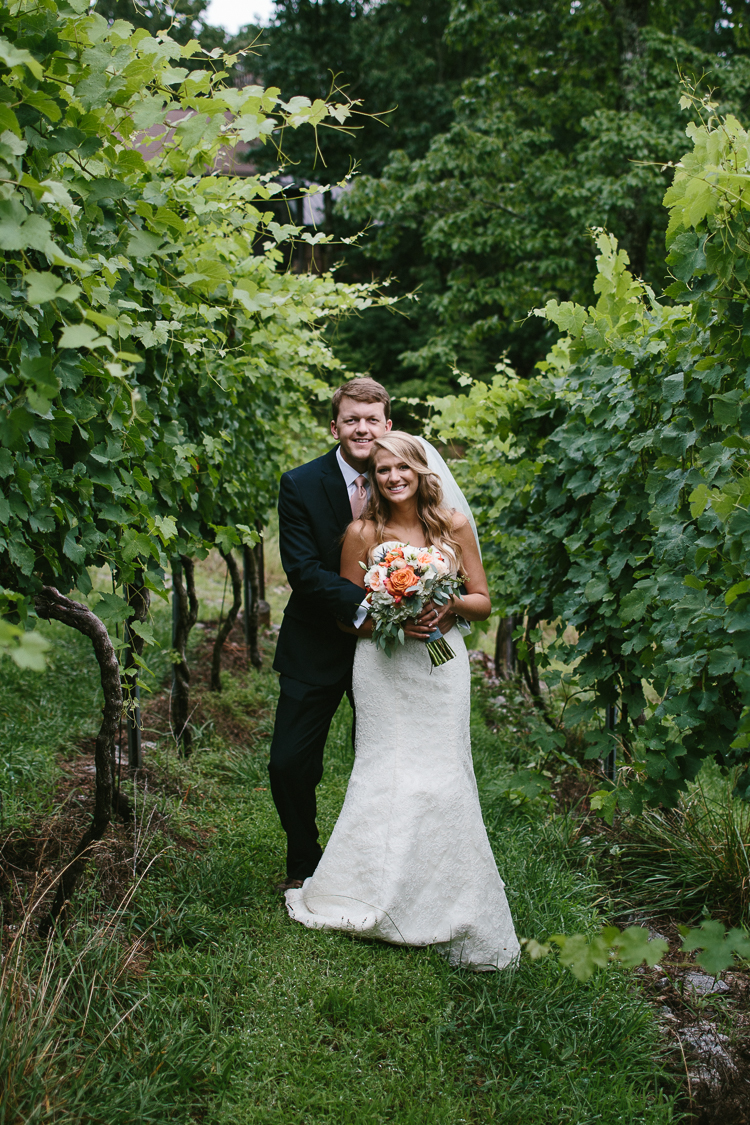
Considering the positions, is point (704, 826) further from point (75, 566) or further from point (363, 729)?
point (75, 566)

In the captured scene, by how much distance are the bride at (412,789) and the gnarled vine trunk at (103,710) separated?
0.90 metres

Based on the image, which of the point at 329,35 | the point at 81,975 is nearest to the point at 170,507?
the point at 81,975

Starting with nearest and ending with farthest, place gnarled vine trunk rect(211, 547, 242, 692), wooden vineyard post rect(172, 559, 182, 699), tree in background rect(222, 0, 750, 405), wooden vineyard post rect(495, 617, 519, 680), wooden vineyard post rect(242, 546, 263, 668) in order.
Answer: wooden vineyard post rect(172, 559, 182, 699)
gnarled vine trunk rect(211, 547, 242, 692)
wooden vineyard post rect(242, 546, 263, 668)
wooden vineyard post rect(495, 617, 519, 680)
tree in background rect(222, 0, 750, 405)

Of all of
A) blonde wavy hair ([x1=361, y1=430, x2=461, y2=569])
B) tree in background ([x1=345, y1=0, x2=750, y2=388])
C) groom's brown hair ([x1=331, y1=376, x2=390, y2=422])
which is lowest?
blonde wavy hair ([x1=361, y1=430, x2=461, y2=569])

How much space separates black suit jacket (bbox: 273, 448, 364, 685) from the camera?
3.37 m

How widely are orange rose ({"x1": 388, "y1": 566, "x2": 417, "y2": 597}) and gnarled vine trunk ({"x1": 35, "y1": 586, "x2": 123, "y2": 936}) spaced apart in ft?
3.30

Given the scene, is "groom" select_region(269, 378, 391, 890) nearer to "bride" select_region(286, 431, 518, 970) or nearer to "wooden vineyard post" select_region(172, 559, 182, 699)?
"bride" select_region(286, 431, 518, 970)

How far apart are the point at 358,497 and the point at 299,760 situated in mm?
1168

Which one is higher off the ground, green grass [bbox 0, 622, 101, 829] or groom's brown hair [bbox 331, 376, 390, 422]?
groom's brown hair [bbox 331, 376, 390, 422]

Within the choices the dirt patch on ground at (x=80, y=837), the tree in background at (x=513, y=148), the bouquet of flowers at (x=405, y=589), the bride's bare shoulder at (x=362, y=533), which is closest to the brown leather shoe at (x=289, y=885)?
the dirt patch on ground at (x=80, y=837)

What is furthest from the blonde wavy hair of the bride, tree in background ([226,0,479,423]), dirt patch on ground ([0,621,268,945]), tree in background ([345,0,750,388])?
tree in background ([226,0,479,423])

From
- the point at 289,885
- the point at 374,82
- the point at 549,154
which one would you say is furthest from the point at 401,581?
the point at 374,82

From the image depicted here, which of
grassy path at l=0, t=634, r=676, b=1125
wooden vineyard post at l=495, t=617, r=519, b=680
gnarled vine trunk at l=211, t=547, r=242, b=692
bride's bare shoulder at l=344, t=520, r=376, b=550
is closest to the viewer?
grassy path at l=0, t=634, r=676, b=1125

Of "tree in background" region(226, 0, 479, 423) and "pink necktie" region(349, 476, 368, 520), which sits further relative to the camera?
"tree in background" region(226, 0, 479, 423)
